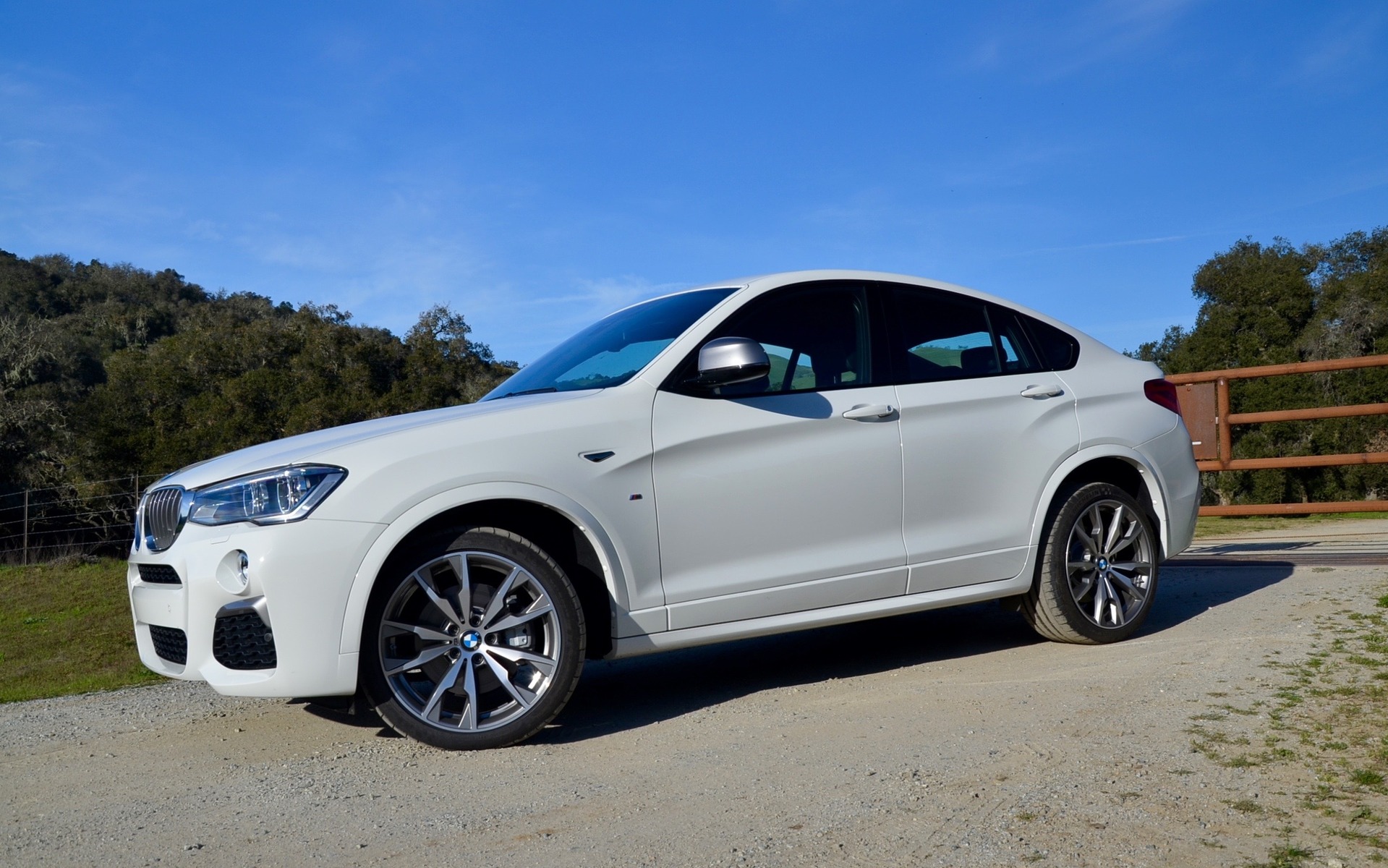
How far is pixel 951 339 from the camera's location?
524 centimetres

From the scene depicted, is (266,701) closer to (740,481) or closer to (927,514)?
(740,481)

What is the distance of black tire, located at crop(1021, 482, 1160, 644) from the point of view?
17.2ft

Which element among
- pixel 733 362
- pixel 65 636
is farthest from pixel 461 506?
pixel 65 636

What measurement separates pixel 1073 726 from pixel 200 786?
298 centimetres

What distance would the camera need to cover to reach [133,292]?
4906 centimetres

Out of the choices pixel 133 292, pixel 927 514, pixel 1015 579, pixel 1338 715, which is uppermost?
pixel 133 292

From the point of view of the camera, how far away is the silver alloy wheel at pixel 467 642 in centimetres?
388

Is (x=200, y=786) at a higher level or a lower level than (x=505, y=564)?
lower

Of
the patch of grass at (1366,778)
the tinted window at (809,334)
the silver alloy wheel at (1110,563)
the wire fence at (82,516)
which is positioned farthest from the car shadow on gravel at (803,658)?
the wire fence at (82,516)

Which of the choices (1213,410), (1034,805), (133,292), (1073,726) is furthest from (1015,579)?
(133,292)

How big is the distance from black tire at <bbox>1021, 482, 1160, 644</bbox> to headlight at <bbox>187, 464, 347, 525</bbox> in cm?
328

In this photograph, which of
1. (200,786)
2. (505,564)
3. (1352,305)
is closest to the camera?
(200,786)

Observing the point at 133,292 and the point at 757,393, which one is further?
the point at 133,292

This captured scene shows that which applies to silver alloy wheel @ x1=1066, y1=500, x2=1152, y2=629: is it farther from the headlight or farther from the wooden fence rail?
the wooden fence rail
